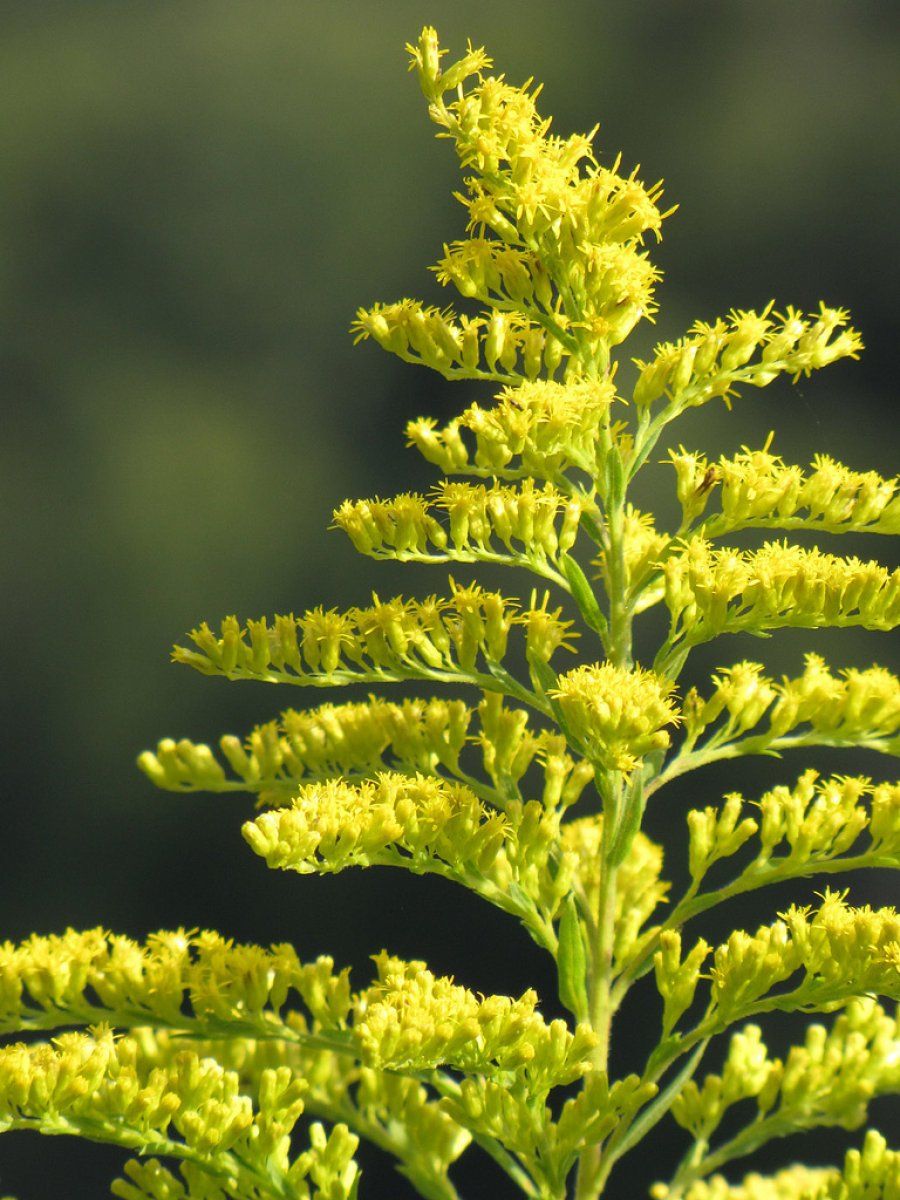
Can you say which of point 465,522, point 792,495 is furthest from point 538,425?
point 792,495

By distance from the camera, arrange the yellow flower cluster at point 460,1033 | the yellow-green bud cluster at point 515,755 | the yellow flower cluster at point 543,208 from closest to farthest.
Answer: the yellow flower cluster at point 460,1033 < the yellow flower cluster at point 543,208 < the yellow-green bud cluster at point 515,755

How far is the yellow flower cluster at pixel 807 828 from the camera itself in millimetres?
1273

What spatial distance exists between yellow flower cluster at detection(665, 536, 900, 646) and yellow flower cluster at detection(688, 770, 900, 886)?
0.53ft

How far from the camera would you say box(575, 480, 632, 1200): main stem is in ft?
4.25

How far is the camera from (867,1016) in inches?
52.7

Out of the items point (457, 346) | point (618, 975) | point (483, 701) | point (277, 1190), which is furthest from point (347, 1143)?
point (457, 346)

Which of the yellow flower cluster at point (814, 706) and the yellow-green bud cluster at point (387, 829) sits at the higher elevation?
the yellow flower cluster at point (814, 706)

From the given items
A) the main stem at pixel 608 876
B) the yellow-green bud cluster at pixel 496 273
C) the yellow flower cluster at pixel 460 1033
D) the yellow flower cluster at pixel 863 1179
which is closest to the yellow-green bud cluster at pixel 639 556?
the main stem at pixel 608 876

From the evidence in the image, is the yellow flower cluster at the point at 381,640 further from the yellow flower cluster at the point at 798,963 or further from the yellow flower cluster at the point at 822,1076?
the yellow flower cluster at the point at 822,1076

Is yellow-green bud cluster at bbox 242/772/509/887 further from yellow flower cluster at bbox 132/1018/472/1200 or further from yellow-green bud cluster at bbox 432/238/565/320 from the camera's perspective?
yellow-green bud cluster at bbox 432/238/565/320

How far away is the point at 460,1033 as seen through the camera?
1.12m

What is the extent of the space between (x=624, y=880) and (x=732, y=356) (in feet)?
1.81

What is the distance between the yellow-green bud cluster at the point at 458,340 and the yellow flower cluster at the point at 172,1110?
636 millimetres

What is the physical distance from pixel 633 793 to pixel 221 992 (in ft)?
1.36
